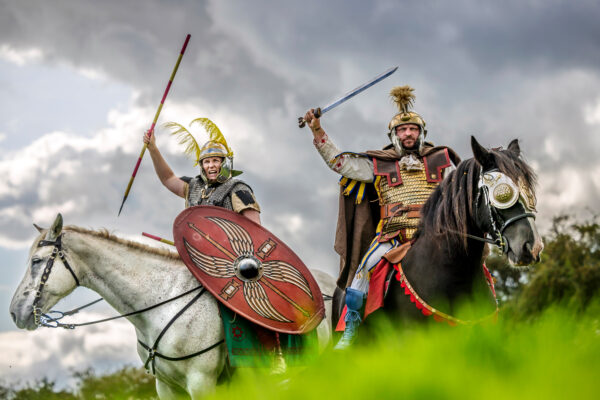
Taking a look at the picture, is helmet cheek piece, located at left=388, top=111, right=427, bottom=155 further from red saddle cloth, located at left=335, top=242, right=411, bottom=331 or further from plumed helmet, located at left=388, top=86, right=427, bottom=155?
red saddle cloth, located at left=335, top=242, right=411, bottom=331

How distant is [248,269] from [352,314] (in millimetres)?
946

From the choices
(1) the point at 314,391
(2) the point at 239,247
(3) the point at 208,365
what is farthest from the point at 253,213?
(1) the point at 314,391

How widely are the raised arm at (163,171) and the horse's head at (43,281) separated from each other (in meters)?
1.53

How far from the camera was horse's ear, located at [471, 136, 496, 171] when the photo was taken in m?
4.02

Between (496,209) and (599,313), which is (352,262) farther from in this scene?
(599,313)

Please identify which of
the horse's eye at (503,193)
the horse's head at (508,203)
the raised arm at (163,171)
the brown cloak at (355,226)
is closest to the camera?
the horse's head at (508,203)

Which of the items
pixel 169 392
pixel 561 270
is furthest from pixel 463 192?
pixel 561 270

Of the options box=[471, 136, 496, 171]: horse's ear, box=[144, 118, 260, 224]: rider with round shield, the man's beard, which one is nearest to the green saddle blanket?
box=[144, 118, 260, 224]: rider with round shield

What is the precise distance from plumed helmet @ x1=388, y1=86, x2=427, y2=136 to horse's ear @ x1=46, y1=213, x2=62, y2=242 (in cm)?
281

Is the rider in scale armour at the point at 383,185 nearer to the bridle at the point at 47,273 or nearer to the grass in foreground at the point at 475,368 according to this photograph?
the bridle at the point at 47,273

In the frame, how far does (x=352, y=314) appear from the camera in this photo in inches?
175

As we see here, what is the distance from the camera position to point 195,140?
6387mm

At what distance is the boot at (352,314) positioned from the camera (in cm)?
436

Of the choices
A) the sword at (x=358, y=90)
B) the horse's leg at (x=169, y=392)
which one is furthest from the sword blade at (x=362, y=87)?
the horse's leg at (x=169, y=392)
